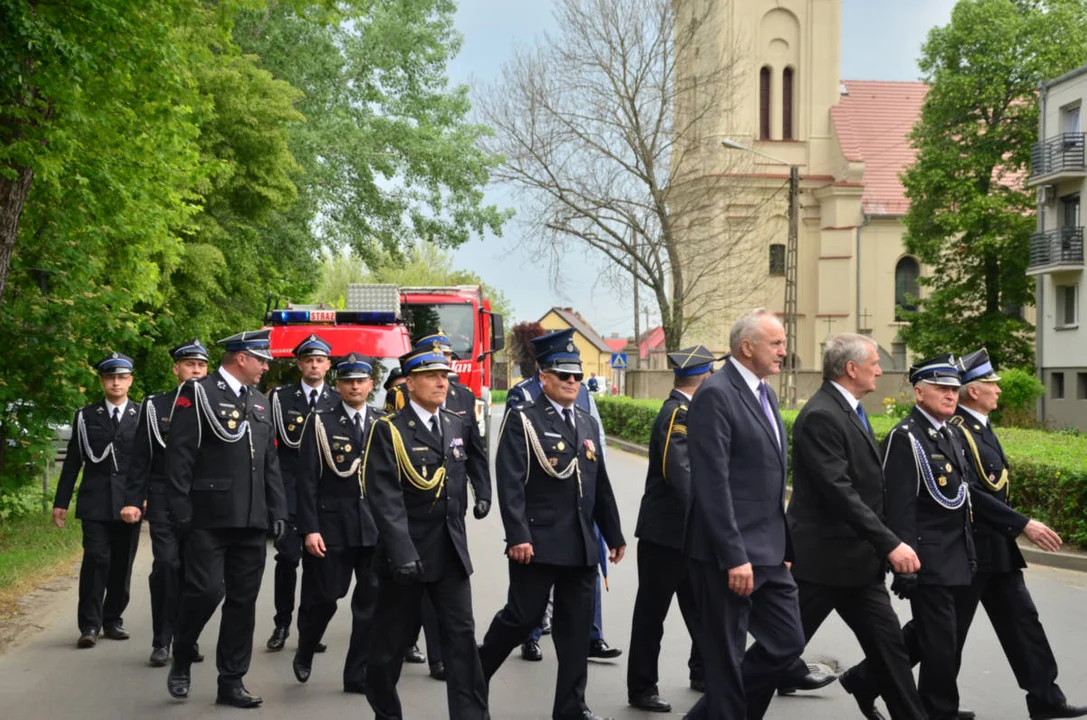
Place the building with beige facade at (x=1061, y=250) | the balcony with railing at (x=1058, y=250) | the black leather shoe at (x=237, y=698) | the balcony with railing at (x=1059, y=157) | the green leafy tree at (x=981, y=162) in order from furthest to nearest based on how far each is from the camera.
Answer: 1. the green leafy tree at (x=981, y=162)
2. the balcony with railing at (x=1058, y=250)
3. the balcony with railing at (x=1059, y=157)
4. the building with beige facade at (x=1061, y=250)
5. the black leather shoe at (x=237, y=698)

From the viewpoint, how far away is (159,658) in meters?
8.66

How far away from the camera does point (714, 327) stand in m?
46.1

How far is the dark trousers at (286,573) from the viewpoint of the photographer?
29.9ft

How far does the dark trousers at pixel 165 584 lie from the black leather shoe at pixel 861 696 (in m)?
4.55

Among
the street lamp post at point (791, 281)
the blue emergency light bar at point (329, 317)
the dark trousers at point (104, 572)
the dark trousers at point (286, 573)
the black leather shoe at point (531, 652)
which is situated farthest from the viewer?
the street lamp post at point (791, 281)

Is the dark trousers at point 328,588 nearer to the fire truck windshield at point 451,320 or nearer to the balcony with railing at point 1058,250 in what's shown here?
the fire truck windshield at point 451,320

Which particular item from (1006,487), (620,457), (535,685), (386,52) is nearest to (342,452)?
(535,685)

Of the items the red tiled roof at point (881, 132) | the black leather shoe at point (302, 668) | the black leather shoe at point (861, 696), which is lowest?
the black leather shoe at point (302, 668)

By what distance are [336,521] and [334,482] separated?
264mm

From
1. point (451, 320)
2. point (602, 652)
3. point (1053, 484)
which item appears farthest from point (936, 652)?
point (451, 320)

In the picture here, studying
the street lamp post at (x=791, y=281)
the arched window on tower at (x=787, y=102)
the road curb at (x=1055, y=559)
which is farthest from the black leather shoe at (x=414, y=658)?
the arched window on tower at (x=787, y=102)

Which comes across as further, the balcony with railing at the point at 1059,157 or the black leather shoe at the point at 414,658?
the balcony with railing at the point at 1059,157

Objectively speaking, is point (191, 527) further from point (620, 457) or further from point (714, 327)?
point (714, 327)

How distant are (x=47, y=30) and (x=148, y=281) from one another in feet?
18.8
